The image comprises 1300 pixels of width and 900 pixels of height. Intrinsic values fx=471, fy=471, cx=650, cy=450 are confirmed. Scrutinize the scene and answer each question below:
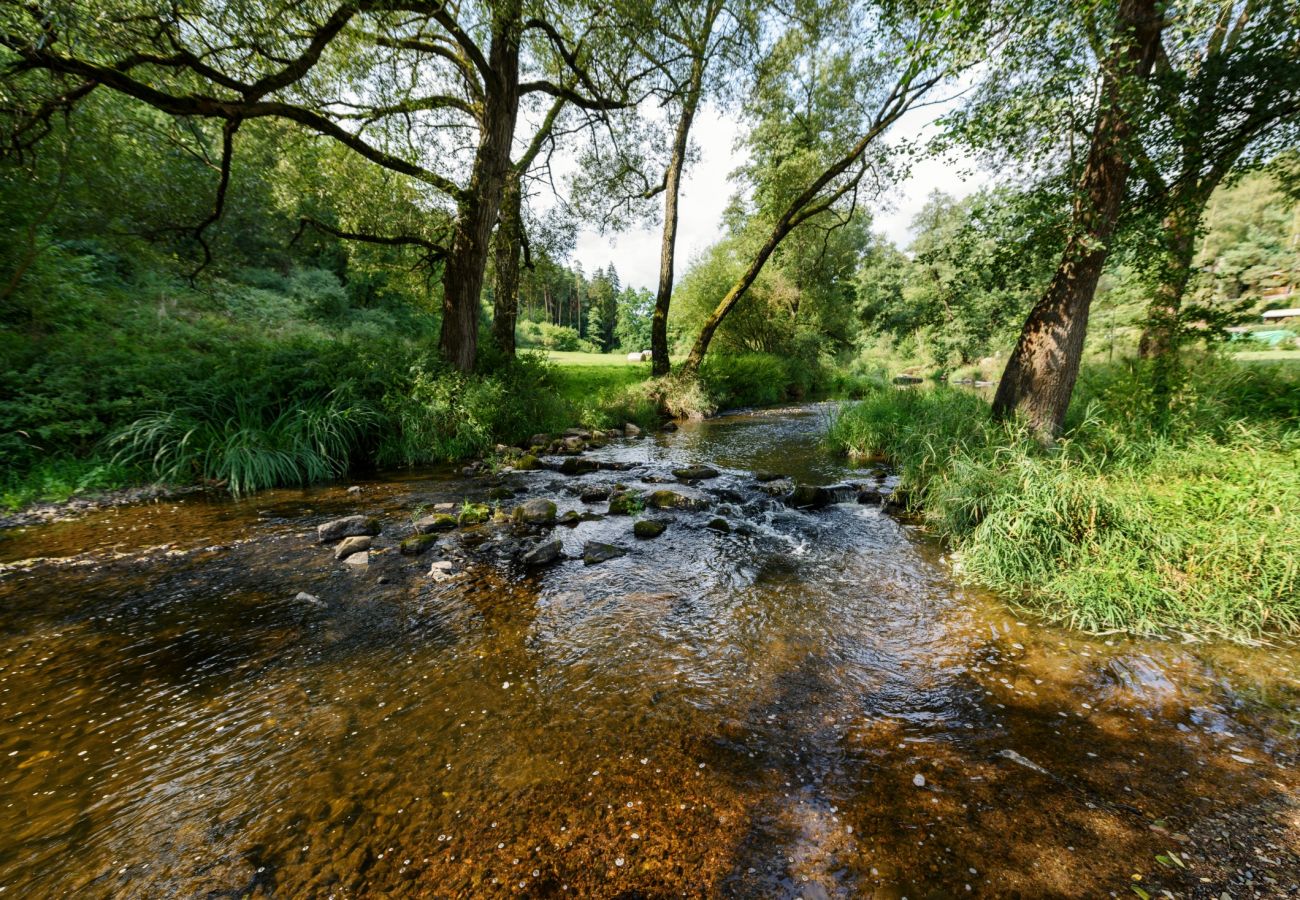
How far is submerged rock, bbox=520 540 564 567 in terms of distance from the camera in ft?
→ 18.3

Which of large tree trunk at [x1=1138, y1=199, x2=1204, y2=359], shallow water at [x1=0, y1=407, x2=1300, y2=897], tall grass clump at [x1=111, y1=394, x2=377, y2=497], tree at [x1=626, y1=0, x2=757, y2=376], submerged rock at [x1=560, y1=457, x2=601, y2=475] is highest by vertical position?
tree at [x1=626, y1=0, x2=757, y2=376]

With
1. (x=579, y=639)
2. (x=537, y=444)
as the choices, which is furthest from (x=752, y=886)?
(x=537, y=444)

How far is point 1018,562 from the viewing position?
16.2 feet

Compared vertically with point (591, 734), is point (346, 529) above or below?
above

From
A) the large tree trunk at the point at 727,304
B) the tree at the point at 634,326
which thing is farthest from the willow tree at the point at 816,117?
the tree at the point at 634,326

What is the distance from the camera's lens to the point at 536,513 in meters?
6.89

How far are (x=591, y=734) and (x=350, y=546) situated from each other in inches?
166

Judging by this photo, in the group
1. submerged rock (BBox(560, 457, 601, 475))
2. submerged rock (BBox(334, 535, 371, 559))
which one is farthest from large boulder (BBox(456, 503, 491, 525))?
submerged rock (BBox(560, 457, 601, 475))

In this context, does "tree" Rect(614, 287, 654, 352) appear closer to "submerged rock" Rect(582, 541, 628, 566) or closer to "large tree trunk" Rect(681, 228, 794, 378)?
"large tree trunk" Rect(681, 228, 794, 378)

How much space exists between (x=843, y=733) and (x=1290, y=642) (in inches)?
160

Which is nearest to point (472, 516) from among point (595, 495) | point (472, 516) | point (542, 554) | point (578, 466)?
point (472, 516)

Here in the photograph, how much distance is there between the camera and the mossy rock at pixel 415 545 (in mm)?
5758

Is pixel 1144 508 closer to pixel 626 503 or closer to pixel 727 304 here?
pixel 626 503

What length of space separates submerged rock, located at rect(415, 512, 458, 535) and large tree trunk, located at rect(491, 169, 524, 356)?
8.42 meters
